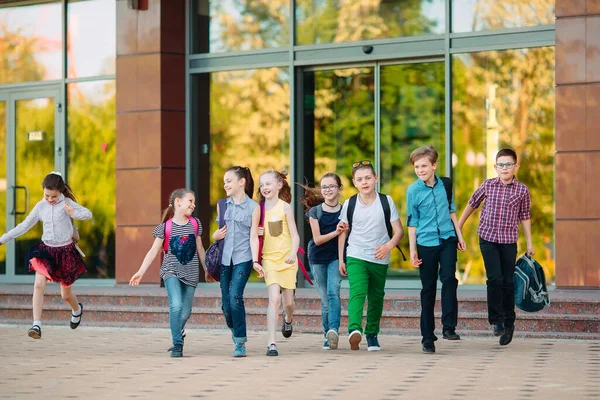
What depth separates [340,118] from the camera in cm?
1500

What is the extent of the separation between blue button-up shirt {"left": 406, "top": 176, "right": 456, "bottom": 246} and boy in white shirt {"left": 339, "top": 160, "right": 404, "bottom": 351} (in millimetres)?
165

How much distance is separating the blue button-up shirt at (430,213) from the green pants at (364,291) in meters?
0.48

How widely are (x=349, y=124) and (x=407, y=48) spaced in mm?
1247

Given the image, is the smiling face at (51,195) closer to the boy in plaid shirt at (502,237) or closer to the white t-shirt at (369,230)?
the white t-shirt at (369,230)

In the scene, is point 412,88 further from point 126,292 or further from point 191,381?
point 191,381

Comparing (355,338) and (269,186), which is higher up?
(269,186)

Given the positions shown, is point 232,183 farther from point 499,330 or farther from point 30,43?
point 30,43

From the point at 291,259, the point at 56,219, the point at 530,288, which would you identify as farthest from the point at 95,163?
the point at 530,288

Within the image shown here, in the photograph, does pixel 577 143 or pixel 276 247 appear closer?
pixel 276 247

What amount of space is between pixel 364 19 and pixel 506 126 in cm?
230

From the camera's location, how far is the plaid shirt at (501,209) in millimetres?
10477

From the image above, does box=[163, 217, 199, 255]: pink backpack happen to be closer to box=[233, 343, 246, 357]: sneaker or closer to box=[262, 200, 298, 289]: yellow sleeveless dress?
box=[262, 200, 298, 289]: yellow sleeveless dress

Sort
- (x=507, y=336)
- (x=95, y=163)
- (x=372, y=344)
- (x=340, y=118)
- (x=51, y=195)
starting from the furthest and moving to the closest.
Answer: (x=95, y=163), (x=340, y=118), (x=51, y=195), (x=507, y=336), (x=372, y=344)

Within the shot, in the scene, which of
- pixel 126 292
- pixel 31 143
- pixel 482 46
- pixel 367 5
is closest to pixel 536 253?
pixel 482 46
